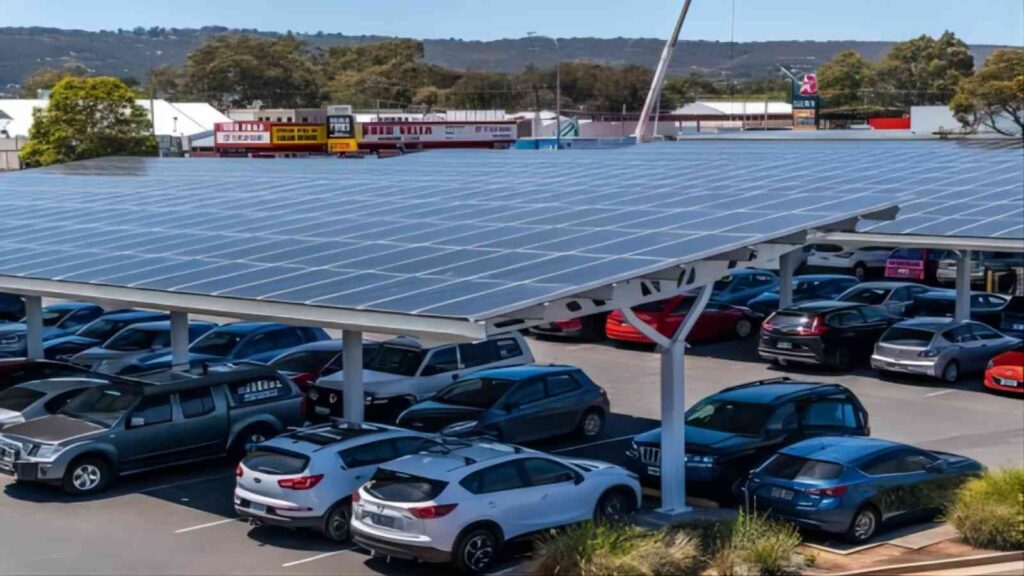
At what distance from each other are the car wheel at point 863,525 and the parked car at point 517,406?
600cm

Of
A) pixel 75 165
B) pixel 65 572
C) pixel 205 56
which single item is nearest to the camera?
pixel 65 572

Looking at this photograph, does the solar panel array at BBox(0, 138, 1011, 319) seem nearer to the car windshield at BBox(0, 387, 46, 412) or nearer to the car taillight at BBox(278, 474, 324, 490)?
the car windshield at BBox(0, 387, 46, 412)

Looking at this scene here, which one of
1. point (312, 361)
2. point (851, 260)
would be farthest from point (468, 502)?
point (851, 260)

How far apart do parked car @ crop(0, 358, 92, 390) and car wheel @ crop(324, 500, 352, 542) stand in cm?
971

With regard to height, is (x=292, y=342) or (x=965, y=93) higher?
(x=965, y=93)

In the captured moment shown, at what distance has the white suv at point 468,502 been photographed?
13.8 meters

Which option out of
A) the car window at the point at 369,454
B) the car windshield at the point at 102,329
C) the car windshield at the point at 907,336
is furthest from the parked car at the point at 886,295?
the car window at the point at 369,454

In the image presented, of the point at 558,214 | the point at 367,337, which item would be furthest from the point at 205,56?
the point at 558,214

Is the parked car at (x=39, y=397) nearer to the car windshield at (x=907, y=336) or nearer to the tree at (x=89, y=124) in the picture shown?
the car windshield at (x=907, y=336)

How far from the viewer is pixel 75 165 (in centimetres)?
4584

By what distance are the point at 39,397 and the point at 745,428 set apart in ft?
32.3

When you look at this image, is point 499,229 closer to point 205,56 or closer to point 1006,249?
point 1006,249

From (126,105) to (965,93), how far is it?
3968 centimetres

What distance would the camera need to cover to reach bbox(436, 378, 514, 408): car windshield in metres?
20.7
